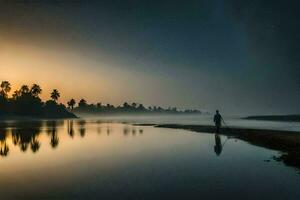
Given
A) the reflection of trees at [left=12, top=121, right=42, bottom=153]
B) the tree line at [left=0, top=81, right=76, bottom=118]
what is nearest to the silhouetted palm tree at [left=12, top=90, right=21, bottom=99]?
the tree line at [left=0, top=81, right=76, bottom=118]

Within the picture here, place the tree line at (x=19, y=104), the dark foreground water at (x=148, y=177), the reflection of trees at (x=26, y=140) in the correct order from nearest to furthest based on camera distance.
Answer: the dark foreground water at (x=148, y=177)
the reflection of trees at (x=26, y=140)
the tree line at (x=19, y=104)

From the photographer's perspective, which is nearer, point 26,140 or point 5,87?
point 26,140

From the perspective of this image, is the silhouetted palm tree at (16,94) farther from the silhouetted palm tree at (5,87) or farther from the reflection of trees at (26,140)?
the reflection of trees at (26,140)

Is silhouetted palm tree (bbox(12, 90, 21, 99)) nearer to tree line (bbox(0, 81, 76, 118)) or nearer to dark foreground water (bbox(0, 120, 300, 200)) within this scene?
tree line (bbox(0, 81, 76, 118))

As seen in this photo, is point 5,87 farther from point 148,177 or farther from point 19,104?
point 148,177

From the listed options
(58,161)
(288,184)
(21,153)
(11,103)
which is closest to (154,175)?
(288,184)

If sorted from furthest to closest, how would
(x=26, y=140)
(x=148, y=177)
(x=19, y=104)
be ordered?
(x=19, y=104), (x=26, y=140), (x=148, y=177)

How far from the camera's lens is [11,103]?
182 m

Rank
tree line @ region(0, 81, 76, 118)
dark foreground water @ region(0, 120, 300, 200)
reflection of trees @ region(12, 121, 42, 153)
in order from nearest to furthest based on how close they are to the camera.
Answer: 1. dark foreground water @ region(0, 120, 300, 200)
2. reflection of trees @ region(12, 121, 42, 153)
3. tree line @ region(0, 81, 76, 118)

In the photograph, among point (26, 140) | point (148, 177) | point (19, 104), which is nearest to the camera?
point (148, 177)

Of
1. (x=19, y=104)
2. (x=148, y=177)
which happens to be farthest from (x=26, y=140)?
(x=19, y=104)

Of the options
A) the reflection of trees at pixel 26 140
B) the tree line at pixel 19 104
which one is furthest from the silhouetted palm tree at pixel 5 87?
the reflection of trees at pixel 26 140

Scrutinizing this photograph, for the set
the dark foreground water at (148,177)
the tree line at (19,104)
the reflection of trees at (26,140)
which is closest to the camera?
the dark foreground water at (148,177)

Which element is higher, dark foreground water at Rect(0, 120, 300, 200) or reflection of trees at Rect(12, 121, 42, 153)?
dark foreground water at Rect(0, 120, 300, 200)
